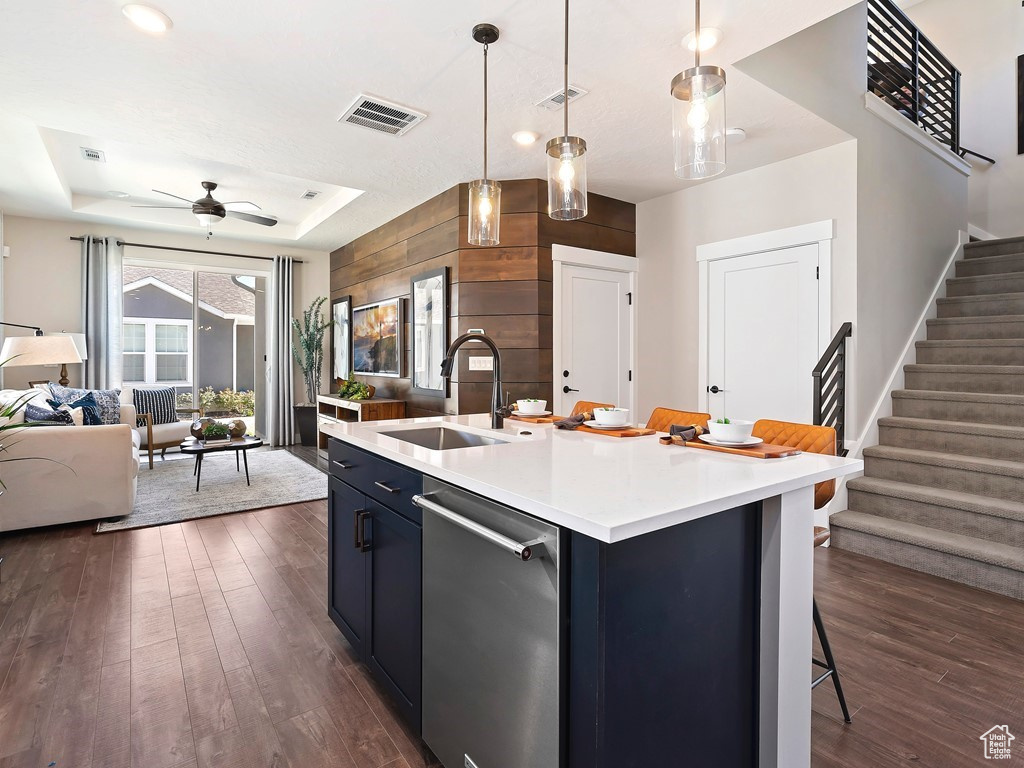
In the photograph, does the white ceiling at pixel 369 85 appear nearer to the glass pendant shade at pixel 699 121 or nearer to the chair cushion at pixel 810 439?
the glass pendant shade at pixel 699 121

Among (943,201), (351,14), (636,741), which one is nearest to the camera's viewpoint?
(636,741)

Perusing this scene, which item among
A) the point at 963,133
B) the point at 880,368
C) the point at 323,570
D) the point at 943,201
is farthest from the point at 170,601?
the point at 963,133

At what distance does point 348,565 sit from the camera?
215cm

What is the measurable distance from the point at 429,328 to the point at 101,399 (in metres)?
3.23

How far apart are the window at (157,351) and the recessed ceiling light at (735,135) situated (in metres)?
6.75

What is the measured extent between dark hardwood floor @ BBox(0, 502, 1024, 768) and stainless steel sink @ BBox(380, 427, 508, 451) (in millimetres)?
908

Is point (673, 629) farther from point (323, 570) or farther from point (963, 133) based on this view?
point (963, 133)

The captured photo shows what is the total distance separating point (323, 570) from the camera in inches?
121

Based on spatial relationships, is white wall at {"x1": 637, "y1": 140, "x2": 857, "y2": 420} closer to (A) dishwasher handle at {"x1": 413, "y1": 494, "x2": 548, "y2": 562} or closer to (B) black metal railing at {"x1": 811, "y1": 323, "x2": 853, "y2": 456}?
(B) black metal railing at {"x1": 811, "y1": 323, "x2": 853, "y2": 456}

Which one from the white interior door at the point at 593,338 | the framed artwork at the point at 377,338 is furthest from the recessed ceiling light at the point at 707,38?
the framed artwork at the point at 377,338

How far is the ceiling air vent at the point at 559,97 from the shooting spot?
299 cm

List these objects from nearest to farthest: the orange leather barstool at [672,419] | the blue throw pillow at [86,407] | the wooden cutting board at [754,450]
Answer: the wooden cutting board at [754,450] → the orange leather barstool at [672,419] → the blue throw pillow at [86,407]

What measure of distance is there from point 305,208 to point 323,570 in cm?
458
